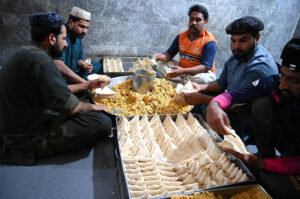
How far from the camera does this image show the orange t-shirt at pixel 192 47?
3.73m

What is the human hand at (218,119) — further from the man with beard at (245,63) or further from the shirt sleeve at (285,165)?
the man with beard at (245,63)

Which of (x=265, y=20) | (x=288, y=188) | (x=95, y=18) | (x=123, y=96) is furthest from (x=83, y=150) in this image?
(x=265, y=20)

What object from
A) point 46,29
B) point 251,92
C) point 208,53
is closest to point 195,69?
point 208,53

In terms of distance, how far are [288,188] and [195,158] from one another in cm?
79

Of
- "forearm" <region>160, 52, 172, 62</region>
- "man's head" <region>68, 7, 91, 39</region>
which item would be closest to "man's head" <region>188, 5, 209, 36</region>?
"forearm" <region>160, 52, 172, 62</region>

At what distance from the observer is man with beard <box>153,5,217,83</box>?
11.7 feet

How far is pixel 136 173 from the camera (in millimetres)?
1702

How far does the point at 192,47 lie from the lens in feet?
12.5

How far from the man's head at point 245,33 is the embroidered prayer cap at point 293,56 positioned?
0.69 m

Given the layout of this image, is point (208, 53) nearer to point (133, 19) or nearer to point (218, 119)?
point (218, 119)

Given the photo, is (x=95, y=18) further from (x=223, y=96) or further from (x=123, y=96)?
(x=223, y=96)

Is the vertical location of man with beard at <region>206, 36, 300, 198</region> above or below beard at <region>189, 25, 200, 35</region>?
below

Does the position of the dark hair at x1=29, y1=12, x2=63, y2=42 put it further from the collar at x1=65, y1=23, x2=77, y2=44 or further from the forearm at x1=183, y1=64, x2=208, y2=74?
the forearm at x1=183, y1=64, x2=208, y2=74

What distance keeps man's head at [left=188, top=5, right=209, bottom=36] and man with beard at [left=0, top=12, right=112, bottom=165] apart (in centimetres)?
235
